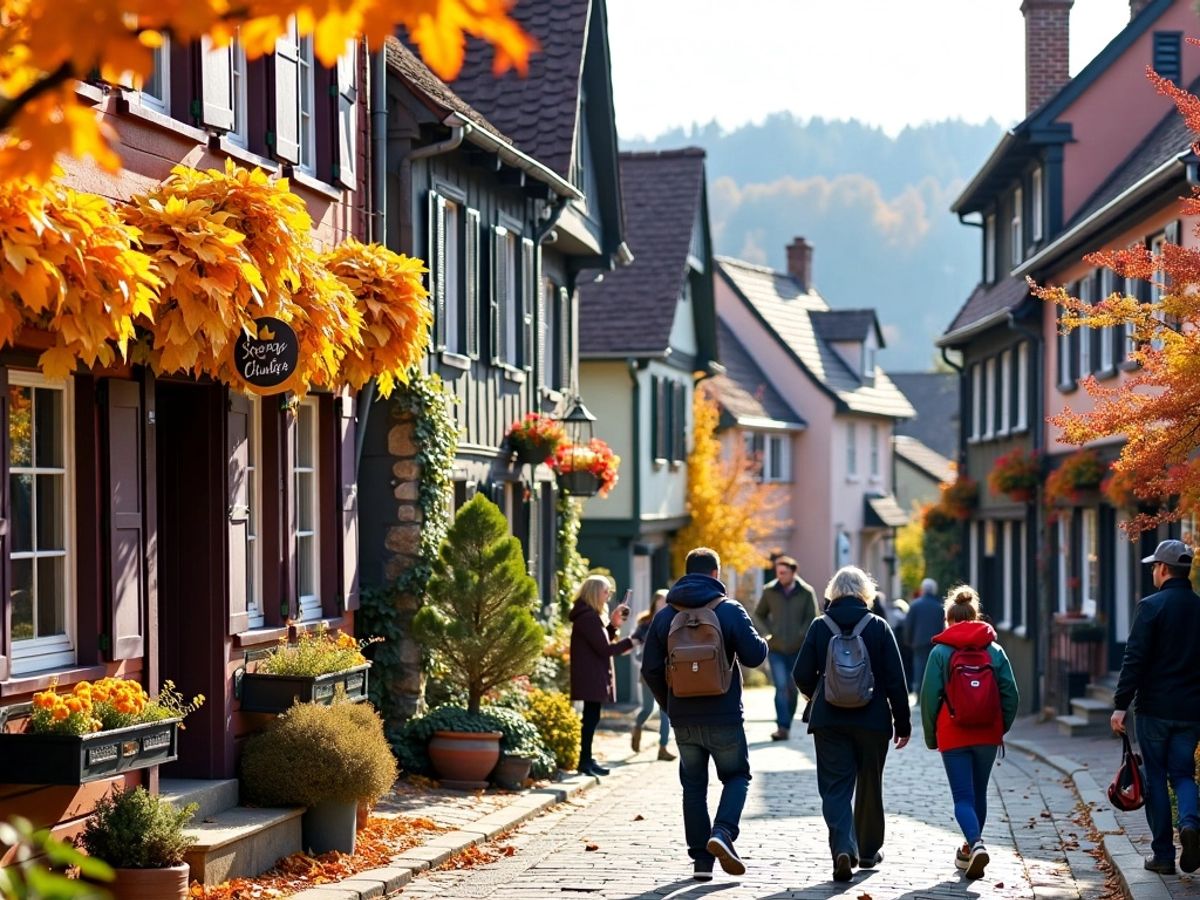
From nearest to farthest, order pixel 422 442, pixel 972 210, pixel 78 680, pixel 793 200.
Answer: pixel 78 680 → pixel 422 442 → pixel 972 210 → pixel 793 200

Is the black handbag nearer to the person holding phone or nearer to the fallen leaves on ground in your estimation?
the fallen leaves on ground

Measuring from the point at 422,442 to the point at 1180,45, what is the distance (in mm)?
15258

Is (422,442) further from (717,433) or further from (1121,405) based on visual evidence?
(717,433)

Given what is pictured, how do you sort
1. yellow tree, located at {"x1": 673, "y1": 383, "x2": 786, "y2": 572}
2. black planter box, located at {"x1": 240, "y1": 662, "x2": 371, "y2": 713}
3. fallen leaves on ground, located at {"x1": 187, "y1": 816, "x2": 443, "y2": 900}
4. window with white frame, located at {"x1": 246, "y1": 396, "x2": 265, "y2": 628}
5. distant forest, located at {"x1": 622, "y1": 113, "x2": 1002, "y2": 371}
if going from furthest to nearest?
distant forest, located at {"x1": 622, "y1": 113, "x2": 1002, "y2": 371}
yellow tree, located at {"x1": 673, "y1": 383, "x2": 786, "y2": 572}
window with white frame, located at {"x1": 246, "y1": 396, "x2": 265, "y2": 628}
black planter box, located at {"x1": 240, "y1": 662, "x2": 371, "y2": 713}
fallen leaves on ground, located at {"x1": 187, "y1": 816, "x2": 443, "y2": 900}

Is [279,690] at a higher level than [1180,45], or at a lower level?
lower

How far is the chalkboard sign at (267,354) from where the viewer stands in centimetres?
1048

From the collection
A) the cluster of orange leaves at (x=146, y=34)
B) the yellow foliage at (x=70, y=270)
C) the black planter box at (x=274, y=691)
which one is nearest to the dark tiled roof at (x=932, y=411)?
the black planter box at (x=274, y=691)

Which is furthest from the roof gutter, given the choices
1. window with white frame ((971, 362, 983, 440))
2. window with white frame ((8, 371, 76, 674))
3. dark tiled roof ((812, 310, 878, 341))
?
dark tiled roof ((812, 310, 878, 341))

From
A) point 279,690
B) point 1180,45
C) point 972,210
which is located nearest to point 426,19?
point 279,690

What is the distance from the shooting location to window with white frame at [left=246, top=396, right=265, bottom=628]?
1223 centimetres

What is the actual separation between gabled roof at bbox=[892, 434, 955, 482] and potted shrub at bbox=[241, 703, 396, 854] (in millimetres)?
51746

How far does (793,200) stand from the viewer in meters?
176

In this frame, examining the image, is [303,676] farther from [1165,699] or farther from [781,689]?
[781,689]

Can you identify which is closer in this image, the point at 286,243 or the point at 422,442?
the point at 286,243
